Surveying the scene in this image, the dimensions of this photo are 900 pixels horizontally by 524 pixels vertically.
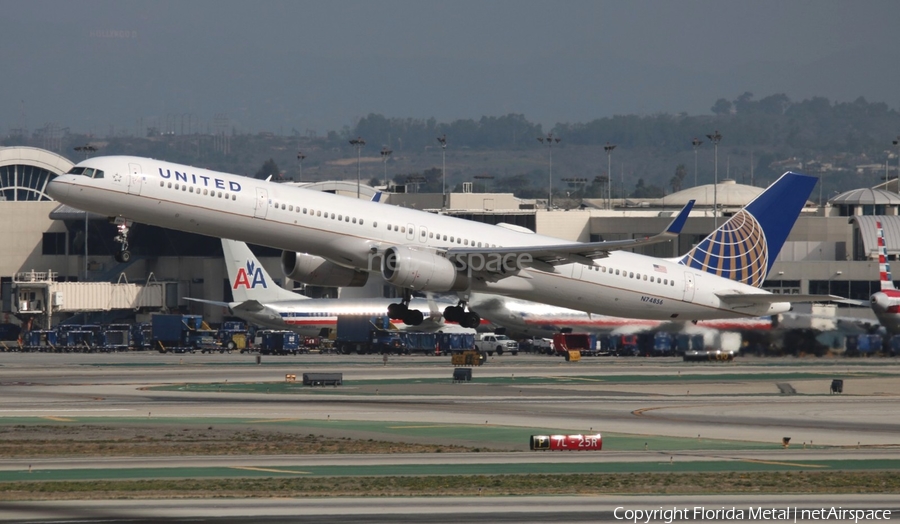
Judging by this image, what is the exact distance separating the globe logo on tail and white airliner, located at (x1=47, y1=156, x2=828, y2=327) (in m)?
0.06

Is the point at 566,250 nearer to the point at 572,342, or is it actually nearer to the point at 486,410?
the point at 486,410

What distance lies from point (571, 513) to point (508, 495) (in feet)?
9.34

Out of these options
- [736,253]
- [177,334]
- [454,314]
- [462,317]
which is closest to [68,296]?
[177,334]

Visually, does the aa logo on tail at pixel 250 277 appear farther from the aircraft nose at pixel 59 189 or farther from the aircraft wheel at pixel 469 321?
the aircraft nose at pixel 59 189

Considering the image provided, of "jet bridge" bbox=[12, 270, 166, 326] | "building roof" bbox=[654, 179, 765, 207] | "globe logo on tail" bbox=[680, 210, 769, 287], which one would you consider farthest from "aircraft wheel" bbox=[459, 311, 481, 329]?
"building roof" bbox=[654, 179, 765, 207]

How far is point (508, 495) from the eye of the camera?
2805cm

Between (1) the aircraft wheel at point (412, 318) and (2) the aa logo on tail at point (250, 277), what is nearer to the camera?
(1) the aircraft wheel at point (412, 318)

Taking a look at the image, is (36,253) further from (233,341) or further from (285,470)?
(285,470)

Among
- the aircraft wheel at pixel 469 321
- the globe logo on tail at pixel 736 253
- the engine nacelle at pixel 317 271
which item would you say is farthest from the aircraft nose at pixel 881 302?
the engine nacelle at pixel 317 271

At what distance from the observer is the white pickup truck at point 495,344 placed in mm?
99562

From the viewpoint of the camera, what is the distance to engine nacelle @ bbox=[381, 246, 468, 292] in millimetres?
49406

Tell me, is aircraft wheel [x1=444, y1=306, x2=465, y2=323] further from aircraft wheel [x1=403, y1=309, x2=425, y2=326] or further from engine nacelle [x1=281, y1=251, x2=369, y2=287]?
engine nacelle [x1=281, y1=251, x2=369, y2=287]

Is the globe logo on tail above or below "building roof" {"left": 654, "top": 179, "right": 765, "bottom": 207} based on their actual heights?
below

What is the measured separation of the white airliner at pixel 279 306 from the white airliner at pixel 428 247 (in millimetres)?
36018
